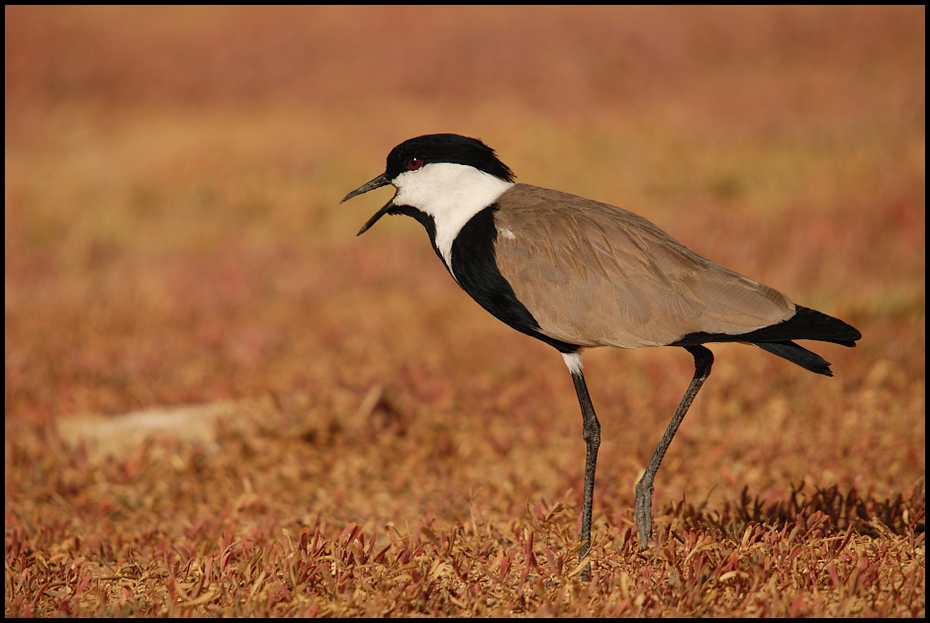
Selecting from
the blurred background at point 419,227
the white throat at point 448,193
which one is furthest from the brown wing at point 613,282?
the blurred background at point 419,227

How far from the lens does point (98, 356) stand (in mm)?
6941

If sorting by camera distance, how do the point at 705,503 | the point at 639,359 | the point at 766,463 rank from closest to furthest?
the point at 705,503
the point at 766,463
the point at 639,359

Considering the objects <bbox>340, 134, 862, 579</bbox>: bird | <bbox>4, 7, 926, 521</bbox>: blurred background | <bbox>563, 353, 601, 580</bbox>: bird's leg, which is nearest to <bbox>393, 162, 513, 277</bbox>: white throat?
<bbox>340, 134, 862, 579</bbox>: bird

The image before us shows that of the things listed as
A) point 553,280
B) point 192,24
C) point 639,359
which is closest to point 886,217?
point 639,359

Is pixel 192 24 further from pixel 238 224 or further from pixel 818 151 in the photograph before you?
pixel 818 151

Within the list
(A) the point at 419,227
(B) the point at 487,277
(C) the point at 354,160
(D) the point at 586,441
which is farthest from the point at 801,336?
(C) the point at 354,160

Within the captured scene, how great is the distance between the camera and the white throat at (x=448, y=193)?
3.77 meters

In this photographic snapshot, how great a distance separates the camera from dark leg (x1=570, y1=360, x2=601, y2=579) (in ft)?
11.4

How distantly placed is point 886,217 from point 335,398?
6.09 m

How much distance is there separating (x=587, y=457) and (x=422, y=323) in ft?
14.2

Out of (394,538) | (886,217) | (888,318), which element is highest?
(886,217)

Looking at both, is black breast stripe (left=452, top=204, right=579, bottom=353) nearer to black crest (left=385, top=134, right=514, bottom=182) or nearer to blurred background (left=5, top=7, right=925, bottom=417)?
black crest (left=385, top=134, right=514, bottom=182)

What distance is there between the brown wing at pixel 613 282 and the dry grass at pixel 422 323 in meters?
0.79

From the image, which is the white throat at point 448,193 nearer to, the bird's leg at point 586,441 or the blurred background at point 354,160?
the bird's leg at point 586,441
